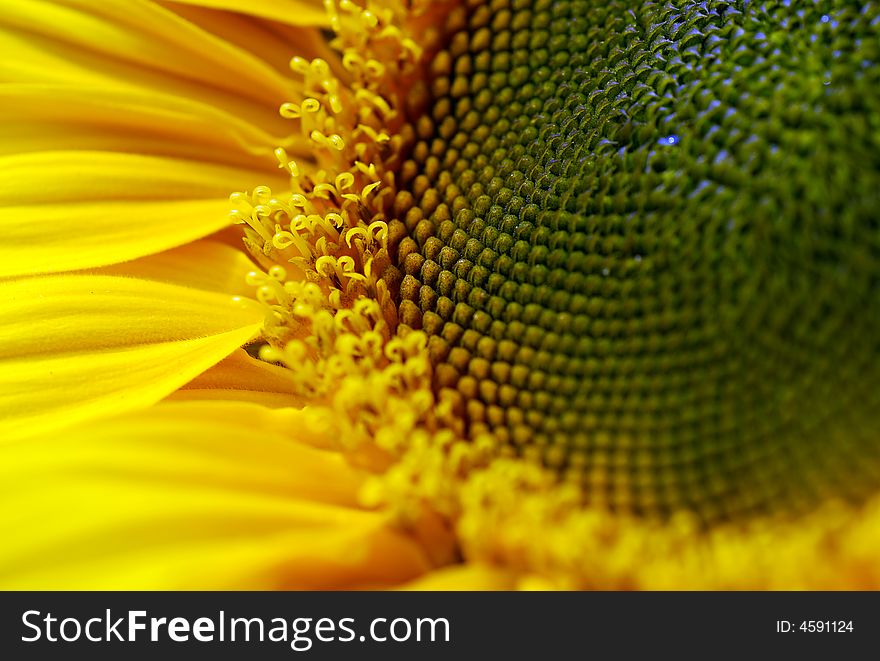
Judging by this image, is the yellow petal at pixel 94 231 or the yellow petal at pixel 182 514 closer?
the yellow petal at pixel 182 514

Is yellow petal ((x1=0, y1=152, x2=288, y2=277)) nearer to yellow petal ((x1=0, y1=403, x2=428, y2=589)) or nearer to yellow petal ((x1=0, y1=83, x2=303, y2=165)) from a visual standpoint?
yellow petal ((x1=0, y1=83, x2=303, y2=165))

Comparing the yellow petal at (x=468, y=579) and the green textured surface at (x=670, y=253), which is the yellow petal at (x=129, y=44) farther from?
the yellow petal at (x=468, y=579)

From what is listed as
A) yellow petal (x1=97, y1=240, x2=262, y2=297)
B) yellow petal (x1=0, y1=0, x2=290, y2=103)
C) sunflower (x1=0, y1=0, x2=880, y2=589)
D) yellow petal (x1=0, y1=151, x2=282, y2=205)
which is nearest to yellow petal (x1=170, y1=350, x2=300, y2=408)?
sunflower (x1=0, y1=0, x2=880, y2=589)

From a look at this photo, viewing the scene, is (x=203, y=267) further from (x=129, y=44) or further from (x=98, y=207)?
(x=129, y=44)

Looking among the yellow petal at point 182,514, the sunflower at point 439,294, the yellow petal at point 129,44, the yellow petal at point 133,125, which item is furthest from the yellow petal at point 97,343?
the yellow petal at point 129,44

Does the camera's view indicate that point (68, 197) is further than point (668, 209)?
Yes
